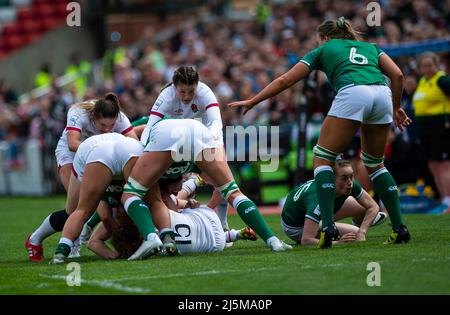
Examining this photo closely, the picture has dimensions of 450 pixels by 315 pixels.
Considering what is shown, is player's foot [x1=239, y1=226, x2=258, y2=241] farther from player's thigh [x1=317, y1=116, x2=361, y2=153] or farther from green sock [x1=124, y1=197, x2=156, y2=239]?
green sock [x1=124, y1=197, x2=156, y2=239]

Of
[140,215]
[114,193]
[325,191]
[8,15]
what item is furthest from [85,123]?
[8,15]

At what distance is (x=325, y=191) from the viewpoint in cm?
783

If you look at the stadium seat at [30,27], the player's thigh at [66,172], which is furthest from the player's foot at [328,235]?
the stadium seat at [30,27]

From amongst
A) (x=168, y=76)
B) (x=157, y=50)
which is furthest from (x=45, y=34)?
(x=168, y=76)

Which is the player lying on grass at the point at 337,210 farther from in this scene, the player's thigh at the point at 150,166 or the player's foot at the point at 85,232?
the player's foot at the point at 85,232

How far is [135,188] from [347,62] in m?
2.13

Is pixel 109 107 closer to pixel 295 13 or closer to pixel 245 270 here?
pixel 245 270

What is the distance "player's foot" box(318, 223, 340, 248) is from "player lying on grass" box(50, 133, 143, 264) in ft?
5.64

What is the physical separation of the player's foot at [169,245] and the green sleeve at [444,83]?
18.7 ft

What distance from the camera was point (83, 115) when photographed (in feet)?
29.3

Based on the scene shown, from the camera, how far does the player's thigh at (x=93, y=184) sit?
7652mm

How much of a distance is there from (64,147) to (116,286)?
3425 mm

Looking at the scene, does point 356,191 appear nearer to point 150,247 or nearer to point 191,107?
point 191,107

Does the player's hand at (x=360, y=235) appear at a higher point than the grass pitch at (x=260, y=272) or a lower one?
lower
